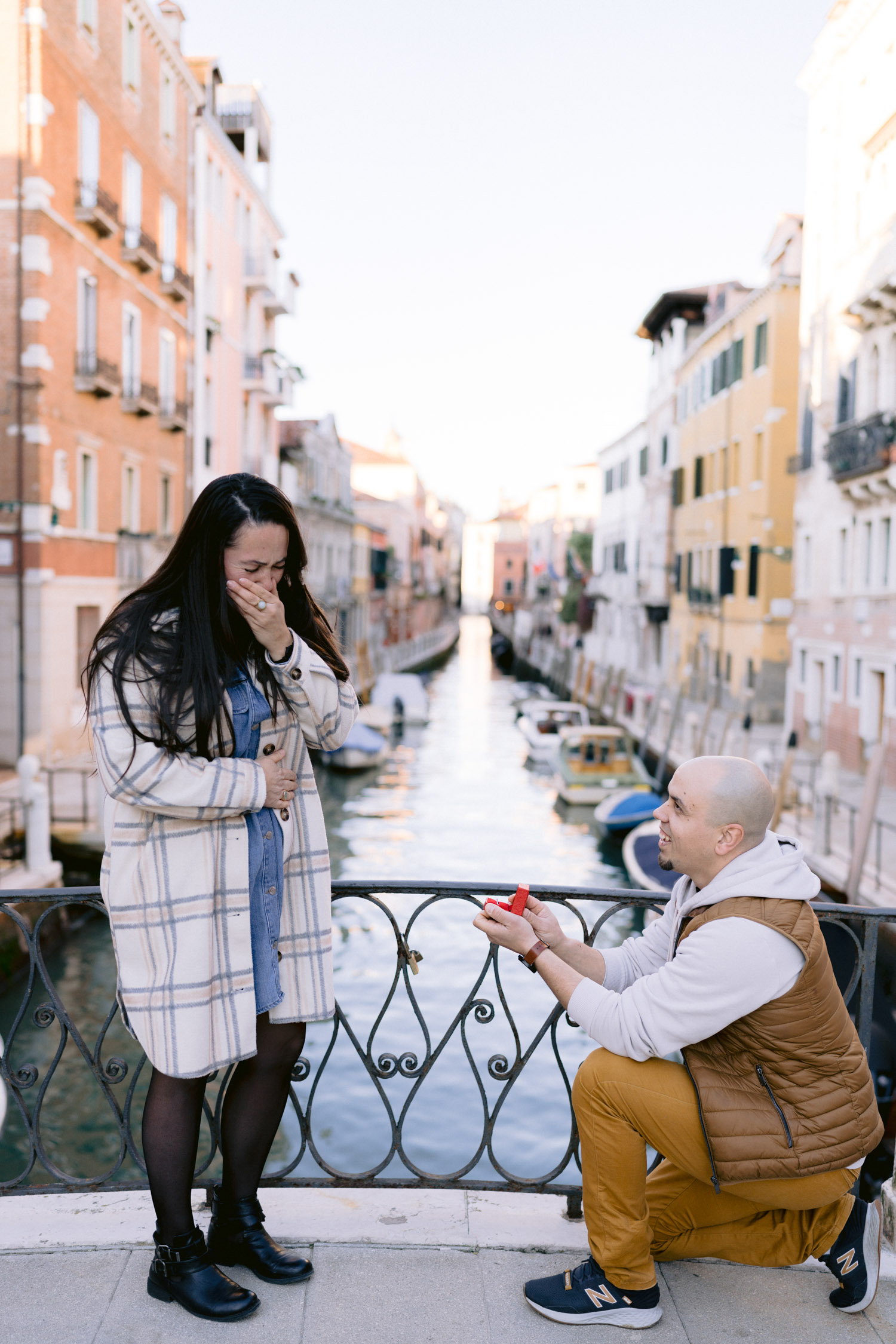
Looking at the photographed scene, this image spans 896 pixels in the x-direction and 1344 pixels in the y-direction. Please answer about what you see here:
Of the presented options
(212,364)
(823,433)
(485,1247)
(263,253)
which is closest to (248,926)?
(485,1247)

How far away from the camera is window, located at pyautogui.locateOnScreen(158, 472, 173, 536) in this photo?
66.4 ft

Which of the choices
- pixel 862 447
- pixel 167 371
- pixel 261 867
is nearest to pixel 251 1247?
pixel 261 867

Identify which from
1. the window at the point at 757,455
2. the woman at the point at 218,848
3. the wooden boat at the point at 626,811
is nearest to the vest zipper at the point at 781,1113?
the woman at the point at 218,848

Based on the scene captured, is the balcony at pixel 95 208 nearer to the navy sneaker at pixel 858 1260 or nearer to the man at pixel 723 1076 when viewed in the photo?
the man at pixel 723 1076

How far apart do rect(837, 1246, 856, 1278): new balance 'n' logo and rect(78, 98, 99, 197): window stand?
1608 cm

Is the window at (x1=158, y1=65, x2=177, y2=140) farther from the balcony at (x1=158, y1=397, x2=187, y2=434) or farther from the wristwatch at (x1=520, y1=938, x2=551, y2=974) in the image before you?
the wristwatch at (x1=520, y1=938, x2=551, y2=974)

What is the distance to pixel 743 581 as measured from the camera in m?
26.1

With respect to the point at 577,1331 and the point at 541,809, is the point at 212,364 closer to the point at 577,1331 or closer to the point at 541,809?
the point at 541,809

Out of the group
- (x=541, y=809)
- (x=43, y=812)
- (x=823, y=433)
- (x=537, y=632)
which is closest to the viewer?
(x=43, y=812)

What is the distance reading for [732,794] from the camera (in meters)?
2.05

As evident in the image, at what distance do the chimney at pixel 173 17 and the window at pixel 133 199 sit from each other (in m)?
3.47

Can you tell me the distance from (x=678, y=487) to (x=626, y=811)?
1682 centimetres

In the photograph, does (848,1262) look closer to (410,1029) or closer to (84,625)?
(410,1029)

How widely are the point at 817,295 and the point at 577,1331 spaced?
20449 millimetres
